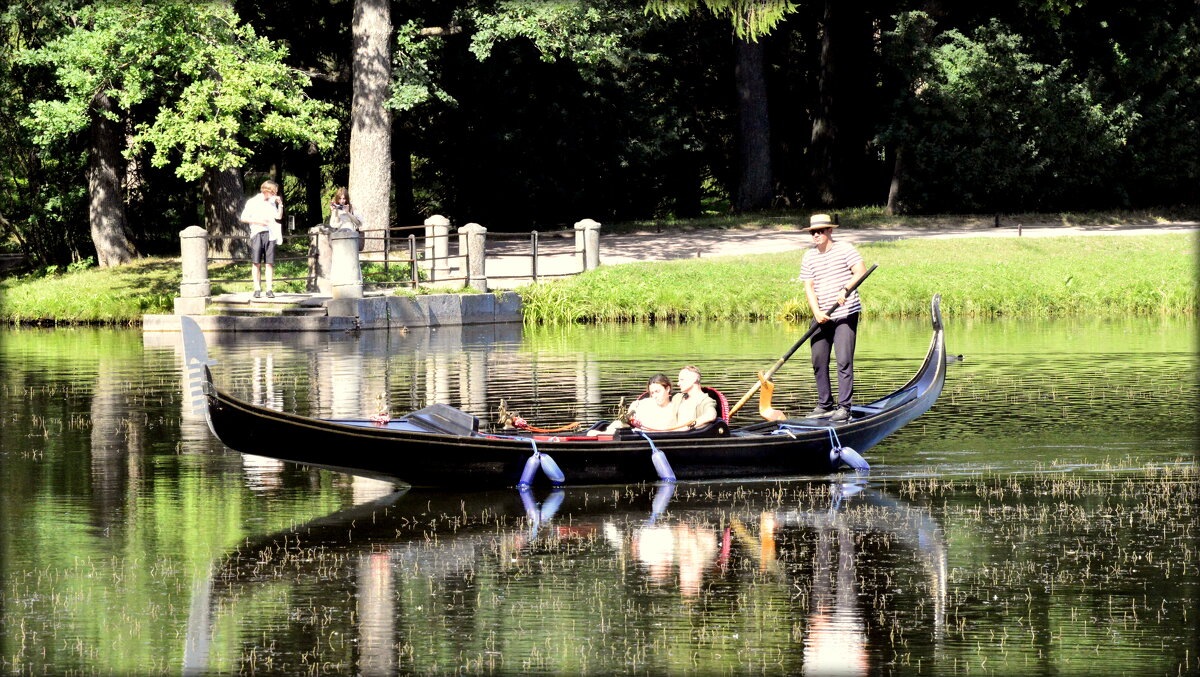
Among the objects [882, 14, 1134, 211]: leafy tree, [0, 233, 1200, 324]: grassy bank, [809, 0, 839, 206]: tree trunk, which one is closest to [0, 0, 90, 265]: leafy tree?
[0, 233, 1200, 324]: grassy bank

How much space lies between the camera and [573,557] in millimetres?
11000

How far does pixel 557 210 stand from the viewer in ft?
138

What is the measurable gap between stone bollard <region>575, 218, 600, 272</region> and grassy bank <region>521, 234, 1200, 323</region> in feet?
1.48

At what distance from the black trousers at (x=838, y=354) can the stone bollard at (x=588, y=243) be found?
17617 mm

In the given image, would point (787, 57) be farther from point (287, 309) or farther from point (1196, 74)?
point (287, 309)

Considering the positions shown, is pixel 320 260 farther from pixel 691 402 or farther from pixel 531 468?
pixel 531 468

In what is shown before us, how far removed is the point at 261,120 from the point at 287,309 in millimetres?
5162

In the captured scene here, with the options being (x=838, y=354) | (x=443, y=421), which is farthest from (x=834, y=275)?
(x=443, y=421)

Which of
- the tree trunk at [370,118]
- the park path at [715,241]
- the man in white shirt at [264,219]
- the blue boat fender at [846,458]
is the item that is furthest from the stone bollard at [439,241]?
the blue boat fender at [846,458]

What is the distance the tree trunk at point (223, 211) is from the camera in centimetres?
3500

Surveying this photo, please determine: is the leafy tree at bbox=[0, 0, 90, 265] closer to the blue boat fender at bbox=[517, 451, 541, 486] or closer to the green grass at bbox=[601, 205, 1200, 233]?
the green grass at bbox=[601, 205, 1200, 233]

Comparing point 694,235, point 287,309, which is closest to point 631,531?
point 287,309

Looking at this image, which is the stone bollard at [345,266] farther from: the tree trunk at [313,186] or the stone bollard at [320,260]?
the tree trunk at [313,186]

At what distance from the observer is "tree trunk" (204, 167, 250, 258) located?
35.0 meters
